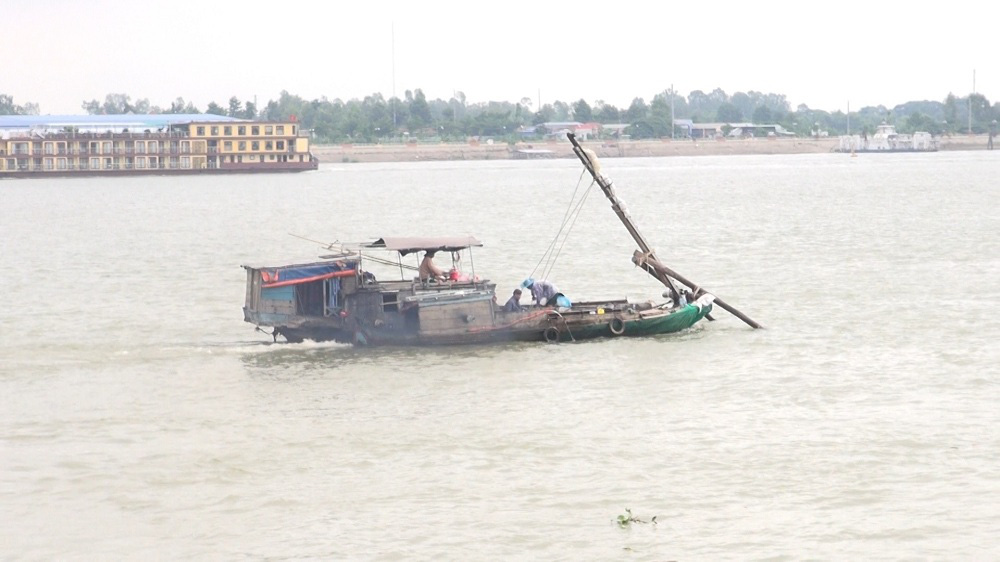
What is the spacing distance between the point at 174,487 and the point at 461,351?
10940 mm

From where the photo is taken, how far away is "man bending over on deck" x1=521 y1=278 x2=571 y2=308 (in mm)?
31938

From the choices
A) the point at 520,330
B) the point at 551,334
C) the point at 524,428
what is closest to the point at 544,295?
the point at 551,334

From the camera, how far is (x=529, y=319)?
31.2m

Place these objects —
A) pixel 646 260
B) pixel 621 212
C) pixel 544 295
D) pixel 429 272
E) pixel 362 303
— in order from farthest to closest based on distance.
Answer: pixel 621 212 → pixel 646 260 → pixel 544 295 → pixel 429 272 → pixel 362 303

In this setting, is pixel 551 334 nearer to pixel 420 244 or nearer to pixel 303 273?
pixel 420 244

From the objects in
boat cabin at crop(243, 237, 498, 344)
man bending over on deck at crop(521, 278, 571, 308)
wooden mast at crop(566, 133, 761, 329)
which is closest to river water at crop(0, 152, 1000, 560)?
boat cabin at crop(243, 237, 498, 344)

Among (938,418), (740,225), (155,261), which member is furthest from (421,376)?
(740,225)

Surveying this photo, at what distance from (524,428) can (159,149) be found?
13099 centimetres

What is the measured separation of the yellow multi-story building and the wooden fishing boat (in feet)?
382

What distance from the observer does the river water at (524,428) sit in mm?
18312

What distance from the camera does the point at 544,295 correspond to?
3203cm

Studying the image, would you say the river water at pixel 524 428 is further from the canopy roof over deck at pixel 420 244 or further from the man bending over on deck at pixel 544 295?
the canopy roof over deck at pixel 420 244

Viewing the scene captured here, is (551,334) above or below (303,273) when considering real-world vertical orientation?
below

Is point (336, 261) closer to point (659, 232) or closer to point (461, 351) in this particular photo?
point (461, 351)
